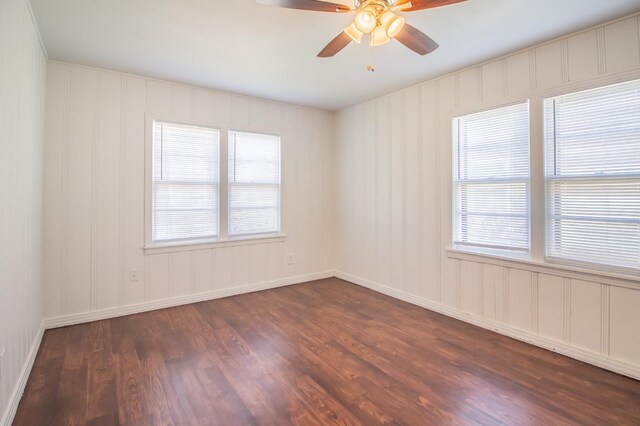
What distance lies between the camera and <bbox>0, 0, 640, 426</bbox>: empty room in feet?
6.61

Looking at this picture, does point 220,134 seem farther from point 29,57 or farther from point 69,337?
point 69,337

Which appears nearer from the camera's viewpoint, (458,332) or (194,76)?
(458,332)

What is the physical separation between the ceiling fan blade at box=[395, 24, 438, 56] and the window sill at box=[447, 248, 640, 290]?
2068mm

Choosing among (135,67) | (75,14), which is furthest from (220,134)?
(75,14)

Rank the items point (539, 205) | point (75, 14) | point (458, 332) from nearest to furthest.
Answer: point (75, 14), point (539, 205), point (458, 332)

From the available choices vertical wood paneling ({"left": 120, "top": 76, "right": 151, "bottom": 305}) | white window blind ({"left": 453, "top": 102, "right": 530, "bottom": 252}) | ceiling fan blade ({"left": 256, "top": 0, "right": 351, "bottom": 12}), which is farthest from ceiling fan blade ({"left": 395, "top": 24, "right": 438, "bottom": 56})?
vertical wood paneling ({"left": 120, "top": 76, "right": 151, "bottom": 305})

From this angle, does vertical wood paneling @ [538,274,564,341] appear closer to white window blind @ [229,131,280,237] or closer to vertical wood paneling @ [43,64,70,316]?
white window blind @ [229,131,280,237]

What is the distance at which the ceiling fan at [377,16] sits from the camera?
1.75 m

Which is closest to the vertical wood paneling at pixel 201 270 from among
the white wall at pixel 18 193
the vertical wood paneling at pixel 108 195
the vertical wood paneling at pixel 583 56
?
the vertical wood paneling at pixel 108 195

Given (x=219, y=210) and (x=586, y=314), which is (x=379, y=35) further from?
(x=219, y=210)

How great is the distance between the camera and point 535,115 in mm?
2760

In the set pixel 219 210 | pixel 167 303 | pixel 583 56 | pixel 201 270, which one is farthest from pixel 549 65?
pixel 167 303

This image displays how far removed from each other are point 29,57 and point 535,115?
4.18 meters

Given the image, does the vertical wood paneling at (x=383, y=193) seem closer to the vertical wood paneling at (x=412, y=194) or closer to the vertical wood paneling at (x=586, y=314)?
the vertical wood paneling at (x=412, y=194)
